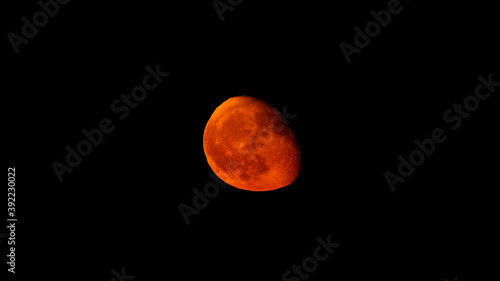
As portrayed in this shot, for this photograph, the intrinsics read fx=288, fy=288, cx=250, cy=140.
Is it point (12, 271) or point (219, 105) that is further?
point (219, 105)

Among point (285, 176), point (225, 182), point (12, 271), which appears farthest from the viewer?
point (225, 182)

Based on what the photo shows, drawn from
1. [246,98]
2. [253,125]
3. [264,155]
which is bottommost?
[264,155]

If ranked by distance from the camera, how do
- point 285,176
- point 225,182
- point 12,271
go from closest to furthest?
point 12,271, point 285,176, point 225,182

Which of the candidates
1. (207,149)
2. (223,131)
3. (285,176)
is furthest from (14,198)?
(285,176)

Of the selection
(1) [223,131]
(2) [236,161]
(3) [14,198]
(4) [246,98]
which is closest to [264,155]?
(2) [236,161]

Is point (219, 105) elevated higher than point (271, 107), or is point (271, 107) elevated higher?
point (219, 105)

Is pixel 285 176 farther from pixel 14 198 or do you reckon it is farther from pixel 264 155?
pixel 14 198
